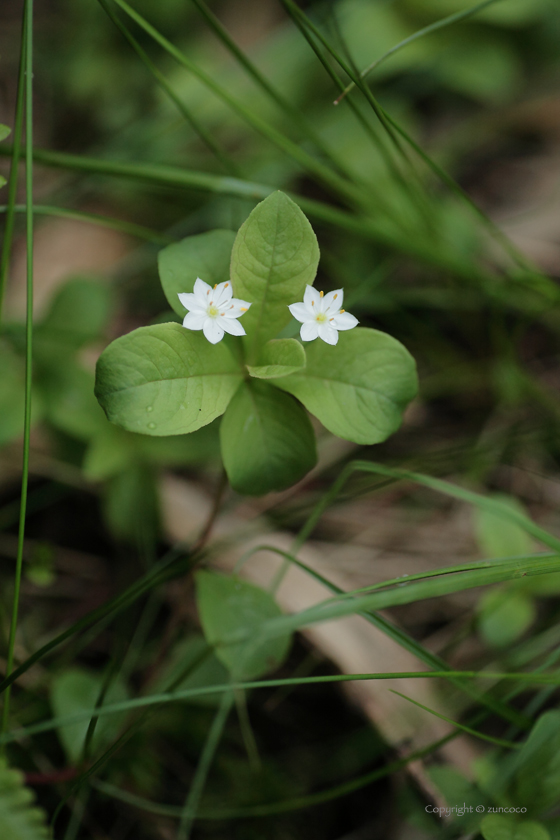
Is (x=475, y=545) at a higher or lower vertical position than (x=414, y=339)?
lower

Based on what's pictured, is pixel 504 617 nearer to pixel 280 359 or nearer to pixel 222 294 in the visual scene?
pixel 280 359

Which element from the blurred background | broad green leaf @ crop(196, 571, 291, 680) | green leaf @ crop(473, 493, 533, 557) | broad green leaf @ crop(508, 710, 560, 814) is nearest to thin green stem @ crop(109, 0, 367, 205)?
the blurred background

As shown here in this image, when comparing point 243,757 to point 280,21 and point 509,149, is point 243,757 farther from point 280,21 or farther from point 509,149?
point 280,21

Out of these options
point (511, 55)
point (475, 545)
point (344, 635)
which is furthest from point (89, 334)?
point (511, 55)

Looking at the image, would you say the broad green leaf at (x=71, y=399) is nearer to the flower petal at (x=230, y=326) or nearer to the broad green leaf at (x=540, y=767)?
the flower petal at (x=230, y=326)

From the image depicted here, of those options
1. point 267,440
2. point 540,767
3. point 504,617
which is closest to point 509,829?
point 540,767

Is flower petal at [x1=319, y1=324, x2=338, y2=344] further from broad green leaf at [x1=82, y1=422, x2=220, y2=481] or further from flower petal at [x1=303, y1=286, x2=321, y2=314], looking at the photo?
broad green leaf at [x1=82, y1=422, x2=220, y2=481]

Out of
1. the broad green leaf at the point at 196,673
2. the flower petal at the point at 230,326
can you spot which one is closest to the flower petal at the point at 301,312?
the flower petal at the point at 230,326
